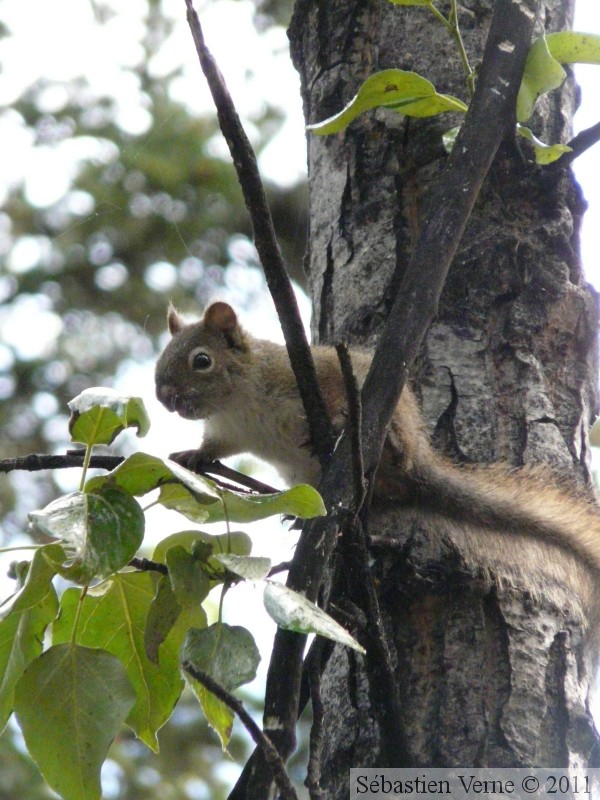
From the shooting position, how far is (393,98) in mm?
1701

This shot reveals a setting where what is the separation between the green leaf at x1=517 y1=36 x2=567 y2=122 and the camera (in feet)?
5.49

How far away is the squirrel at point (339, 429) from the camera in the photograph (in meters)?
2.17

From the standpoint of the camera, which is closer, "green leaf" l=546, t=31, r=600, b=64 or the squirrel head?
"green leaf" l=546, t=31, r=600, b=64

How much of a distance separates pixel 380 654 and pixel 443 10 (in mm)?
1592

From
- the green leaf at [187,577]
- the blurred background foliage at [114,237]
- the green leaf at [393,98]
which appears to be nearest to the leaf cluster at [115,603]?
the green leaf at [187,577]

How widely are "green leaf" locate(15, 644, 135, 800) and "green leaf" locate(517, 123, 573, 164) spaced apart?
3.87 feet

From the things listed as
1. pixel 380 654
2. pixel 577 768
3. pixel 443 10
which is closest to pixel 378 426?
pixel 380 654

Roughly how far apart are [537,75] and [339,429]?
91 centimetres

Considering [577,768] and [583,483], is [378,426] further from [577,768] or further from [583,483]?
[583,483]

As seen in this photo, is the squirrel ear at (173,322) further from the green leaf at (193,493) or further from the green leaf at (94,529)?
the green leaf at (94,529)

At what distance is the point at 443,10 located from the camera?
2346 millimetres

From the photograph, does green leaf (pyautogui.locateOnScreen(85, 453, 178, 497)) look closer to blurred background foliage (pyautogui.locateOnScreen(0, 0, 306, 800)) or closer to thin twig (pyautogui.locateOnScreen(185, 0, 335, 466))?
thin twig (pyautogui.locateOnScreen(185, 0, 335, 466))

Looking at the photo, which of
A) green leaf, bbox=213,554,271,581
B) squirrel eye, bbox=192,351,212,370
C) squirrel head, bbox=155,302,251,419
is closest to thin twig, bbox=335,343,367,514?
green leaf, bbox=213,554,271,581

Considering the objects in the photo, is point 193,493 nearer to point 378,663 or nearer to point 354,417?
point 354,417
